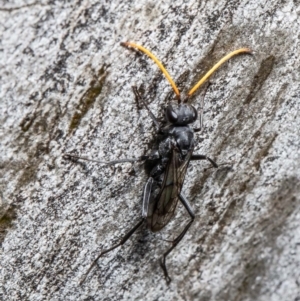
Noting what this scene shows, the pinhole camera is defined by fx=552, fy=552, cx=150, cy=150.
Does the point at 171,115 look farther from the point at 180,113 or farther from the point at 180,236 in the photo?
the point at 180,236

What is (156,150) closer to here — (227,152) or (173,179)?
(173,179)

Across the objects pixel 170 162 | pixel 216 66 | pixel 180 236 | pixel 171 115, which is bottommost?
pixel 180 236

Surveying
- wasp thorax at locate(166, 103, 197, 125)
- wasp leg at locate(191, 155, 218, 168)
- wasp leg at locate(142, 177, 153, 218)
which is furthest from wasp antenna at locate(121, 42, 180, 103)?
wasp leg at locate(142, 177, 153, 218)

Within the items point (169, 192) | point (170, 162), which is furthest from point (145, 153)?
point (169, 192)

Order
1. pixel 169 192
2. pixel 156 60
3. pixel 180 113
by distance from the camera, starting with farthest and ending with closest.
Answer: pixel 169 192 → pixel 180 113 → pixel 156 60

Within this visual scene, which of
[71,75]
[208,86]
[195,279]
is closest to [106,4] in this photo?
[71,75]

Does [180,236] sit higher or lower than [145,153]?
lower

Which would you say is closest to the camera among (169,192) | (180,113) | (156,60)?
(156,60)

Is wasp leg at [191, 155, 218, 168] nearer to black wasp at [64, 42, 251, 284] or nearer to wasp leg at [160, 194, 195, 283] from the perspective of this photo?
black wasp at [64, 42, 251, 284]

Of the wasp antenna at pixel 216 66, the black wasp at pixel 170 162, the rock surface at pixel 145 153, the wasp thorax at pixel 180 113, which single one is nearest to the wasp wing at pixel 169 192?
the black wasp at pixel 170 162
